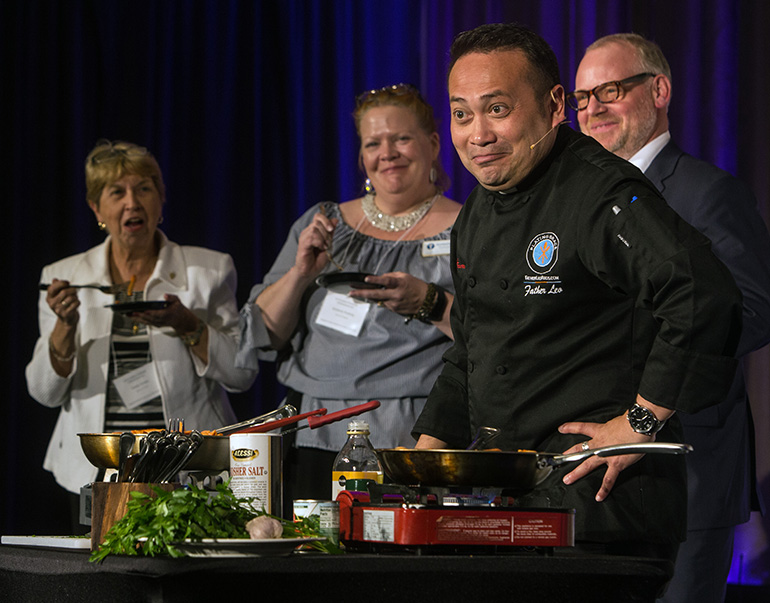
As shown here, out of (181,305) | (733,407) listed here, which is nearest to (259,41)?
(181,305)

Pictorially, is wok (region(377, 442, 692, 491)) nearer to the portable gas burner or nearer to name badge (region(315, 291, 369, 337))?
the portable gas burner

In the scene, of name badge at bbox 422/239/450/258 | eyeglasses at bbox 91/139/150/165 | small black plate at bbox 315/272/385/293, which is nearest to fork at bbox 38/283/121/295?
eyeglasses at bbox 91/139/150/165

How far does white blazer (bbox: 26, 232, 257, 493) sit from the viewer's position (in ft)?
9.64

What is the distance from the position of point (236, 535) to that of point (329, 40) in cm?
323

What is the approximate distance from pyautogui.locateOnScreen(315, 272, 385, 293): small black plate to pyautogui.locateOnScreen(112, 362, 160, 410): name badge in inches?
32.0

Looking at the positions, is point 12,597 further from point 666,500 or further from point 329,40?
point 329,40

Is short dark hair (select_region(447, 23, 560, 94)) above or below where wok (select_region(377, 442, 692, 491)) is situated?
above

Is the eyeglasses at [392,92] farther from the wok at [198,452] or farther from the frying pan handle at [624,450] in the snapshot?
the frying pan handle at [624,450]

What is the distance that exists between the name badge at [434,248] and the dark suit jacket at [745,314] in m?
0.62

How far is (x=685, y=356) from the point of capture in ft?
4.12

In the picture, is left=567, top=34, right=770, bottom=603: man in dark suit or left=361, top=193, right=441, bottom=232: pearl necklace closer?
left=567, top=34, right=770, bottom=603: man in dark suit

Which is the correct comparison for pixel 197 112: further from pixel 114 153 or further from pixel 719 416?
pixel 719 416

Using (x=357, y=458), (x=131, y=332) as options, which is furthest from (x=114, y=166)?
(x=357, y=458)

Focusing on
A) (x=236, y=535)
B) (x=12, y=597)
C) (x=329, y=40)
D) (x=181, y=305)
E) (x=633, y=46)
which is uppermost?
(x=329, y=40)
